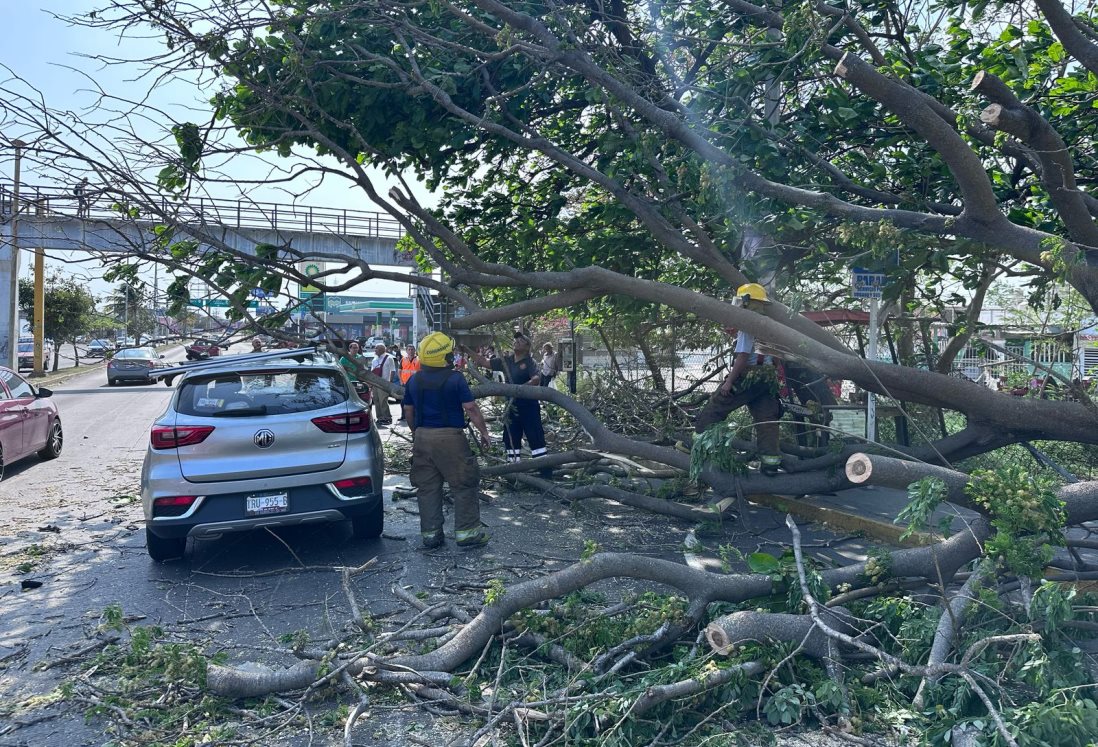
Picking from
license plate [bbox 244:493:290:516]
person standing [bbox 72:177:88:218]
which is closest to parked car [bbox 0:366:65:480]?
person standing [bbox 72:177:88:218]

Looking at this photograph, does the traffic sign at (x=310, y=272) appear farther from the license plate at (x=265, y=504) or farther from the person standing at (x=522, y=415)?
the license plate at (x=265, y=504)

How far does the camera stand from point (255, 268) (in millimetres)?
9336

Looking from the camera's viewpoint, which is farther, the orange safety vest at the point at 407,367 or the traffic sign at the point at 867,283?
the orange safety vest at the point at 407,367

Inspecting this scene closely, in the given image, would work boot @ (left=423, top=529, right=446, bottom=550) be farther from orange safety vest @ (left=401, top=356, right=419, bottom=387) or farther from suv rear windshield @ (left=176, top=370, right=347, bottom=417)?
orange safety vest @ (left=401, top=356, right=419, bottom=387)

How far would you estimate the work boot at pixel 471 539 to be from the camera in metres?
7.43

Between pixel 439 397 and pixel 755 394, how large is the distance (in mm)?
2952

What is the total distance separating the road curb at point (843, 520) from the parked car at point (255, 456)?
374cm

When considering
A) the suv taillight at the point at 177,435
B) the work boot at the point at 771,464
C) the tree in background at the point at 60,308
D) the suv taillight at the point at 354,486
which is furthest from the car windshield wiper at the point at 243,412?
the tree in background at the point at 60,308

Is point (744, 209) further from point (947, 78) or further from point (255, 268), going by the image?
point (255, 268)

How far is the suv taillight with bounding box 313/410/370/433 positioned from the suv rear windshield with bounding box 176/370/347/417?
0.53 feet

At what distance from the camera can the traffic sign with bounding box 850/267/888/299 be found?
8.88 metres

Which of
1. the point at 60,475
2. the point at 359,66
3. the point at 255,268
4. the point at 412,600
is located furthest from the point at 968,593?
the point at 60,475

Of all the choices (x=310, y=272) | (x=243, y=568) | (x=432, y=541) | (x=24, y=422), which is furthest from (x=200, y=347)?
(x=432, y=541)

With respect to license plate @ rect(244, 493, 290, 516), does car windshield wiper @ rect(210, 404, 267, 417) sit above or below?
above
